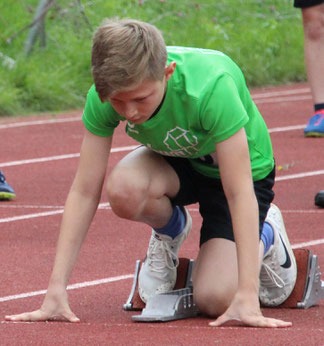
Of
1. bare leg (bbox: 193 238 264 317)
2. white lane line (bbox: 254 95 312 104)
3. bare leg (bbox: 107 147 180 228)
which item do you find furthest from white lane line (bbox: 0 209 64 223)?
white lane line (bbox: 254 95 312 104)

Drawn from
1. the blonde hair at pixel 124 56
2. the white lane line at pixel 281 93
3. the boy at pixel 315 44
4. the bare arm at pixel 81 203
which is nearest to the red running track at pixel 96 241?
the bare arm at pixel 81 203

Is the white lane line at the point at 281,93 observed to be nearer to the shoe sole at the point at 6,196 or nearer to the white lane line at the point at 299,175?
the white lane line at the point at 299,175

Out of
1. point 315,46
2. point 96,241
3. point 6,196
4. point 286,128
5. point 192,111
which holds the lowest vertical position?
point 286,128

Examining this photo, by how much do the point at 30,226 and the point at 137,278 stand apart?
173cm

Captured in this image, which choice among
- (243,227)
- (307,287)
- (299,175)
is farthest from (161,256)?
(299,175)

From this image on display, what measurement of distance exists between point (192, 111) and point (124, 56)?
0.40 metres

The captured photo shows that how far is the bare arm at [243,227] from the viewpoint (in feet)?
11.0

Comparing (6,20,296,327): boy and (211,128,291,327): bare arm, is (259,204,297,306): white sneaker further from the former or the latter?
(211,128,291,327): bare arm

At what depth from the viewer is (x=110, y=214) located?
6000mm

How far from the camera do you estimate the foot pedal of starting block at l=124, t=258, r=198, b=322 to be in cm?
362

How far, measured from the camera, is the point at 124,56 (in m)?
3.22

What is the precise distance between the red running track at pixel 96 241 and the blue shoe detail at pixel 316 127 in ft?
0.17

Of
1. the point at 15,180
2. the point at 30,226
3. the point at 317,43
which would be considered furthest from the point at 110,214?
the point at 317,43

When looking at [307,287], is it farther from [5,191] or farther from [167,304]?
[5,191]
